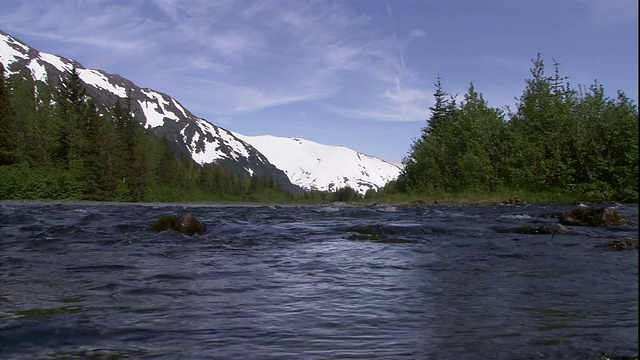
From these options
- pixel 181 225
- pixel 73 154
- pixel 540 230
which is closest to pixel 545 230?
pixel 540 230

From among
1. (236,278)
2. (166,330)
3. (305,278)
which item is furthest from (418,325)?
(236,278)

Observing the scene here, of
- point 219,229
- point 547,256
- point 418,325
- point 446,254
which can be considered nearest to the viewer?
point 418,325

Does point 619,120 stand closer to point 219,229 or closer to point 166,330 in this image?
point 219,229

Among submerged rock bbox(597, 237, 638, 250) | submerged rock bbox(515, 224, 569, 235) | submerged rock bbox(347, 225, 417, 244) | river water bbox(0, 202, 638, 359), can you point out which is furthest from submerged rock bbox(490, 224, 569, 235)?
submerged rock bbox(347, 225, 417, 244)

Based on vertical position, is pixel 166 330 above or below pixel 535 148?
below

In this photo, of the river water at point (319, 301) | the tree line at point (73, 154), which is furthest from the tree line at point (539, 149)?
the tree line at point (73, 154)

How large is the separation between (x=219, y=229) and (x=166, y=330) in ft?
37.2

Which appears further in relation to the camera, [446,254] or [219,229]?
[219,229]

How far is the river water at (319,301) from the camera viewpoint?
4.20 m

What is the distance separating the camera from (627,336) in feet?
13.8

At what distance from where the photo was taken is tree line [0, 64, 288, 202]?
62188 millimetres

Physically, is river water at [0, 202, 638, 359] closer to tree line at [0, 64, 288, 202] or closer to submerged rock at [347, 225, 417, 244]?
submerged rock at [347, 225, 417, 244]

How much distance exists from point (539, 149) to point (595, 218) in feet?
91.9

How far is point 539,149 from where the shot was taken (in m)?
41.7
